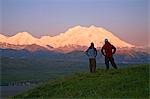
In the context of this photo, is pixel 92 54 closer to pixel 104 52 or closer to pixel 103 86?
pixel 104 52

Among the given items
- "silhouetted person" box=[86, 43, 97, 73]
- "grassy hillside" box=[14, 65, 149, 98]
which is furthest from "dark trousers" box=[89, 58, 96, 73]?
"grassy hillside" box=[14, 65, 149, 98]

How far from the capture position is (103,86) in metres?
26.3

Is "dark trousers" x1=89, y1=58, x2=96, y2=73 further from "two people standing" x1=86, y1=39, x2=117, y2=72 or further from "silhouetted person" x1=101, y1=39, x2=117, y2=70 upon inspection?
"silhouetted person" x1=101, y1=39, x2=117, y2=70

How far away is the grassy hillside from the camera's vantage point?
24.3m

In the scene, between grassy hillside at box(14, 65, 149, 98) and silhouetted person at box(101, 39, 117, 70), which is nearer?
grassy hillside at box(14, 65, 149, 98)

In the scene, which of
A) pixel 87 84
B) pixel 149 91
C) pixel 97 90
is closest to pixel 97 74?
pixel 87 84

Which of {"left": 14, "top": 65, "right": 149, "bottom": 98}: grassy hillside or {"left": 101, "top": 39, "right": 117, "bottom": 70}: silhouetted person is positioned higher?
{"left": 101, "top": 39, "right": 117, "bottom": 70}: silhouetted person

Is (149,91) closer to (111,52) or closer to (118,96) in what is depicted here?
(118,96)

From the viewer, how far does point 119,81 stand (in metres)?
27.0

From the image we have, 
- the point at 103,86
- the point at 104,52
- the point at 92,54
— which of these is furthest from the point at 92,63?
the point at 103,86

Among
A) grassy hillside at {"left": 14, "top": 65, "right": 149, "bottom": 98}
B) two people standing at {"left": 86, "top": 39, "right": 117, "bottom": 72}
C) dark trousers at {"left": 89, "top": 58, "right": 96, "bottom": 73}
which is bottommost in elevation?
grassy hillside at {"left": 14, "top": 65, "right": 149, "bottom": 98}

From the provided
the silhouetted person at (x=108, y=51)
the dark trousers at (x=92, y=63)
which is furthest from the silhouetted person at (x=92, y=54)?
the silhouetted person at (x=108, y=51)

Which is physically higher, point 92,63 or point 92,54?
point 92,54

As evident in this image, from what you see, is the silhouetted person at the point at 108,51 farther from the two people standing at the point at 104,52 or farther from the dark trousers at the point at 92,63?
the dark trousers at the point at 92,63
